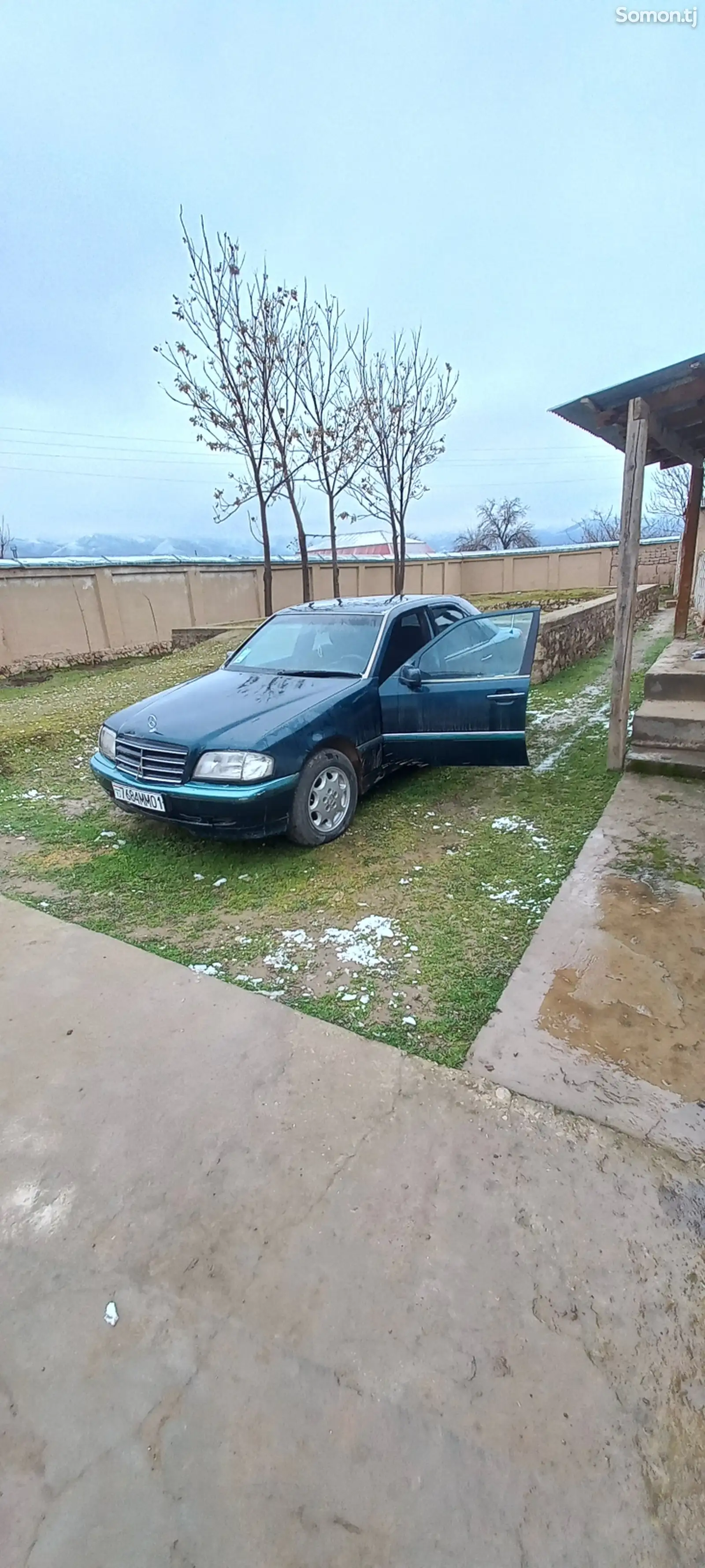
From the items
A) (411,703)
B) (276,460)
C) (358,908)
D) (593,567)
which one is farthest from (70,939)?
(593,567)

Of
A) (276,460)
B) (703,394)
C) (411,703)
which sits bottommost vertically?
(411,703)

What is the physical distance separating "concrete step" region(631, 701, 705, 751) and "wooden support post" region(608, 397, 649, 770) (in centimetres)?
13

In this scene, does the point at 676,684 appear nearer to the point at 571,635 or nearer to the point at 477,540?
the point at 571,635

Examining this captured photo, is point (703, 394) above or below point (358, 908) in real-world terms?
above

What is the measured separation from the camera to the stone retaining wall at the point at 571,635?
27.7 ft

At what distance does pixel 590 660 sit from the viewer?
1031 cm

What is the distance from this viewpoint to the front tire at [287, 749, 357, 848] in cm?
378

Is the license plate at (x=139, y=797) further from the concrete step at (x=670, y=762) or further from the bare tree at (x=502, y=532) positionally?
the bare tree at (x=502, y=532)

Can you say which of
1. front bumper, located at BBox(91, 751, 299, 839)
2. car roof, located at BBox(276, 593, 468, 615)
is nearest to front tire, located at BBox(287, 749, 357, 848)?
front bumper, located at BBox(91, 751, 299, 839)

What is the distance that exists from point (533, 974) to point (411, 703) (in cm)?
222

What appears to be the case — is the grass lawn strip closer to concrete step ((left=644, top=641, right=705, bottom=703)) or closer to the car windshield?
concrete step ((left=644, top=641, right=705, bottom=703))

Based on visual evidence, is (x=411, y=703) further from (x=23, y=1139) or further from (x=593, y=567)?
(x=593, y=567)

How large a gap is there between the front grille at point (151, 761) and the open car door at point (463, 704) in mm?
1486

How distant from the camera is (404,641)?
4.79 metres
